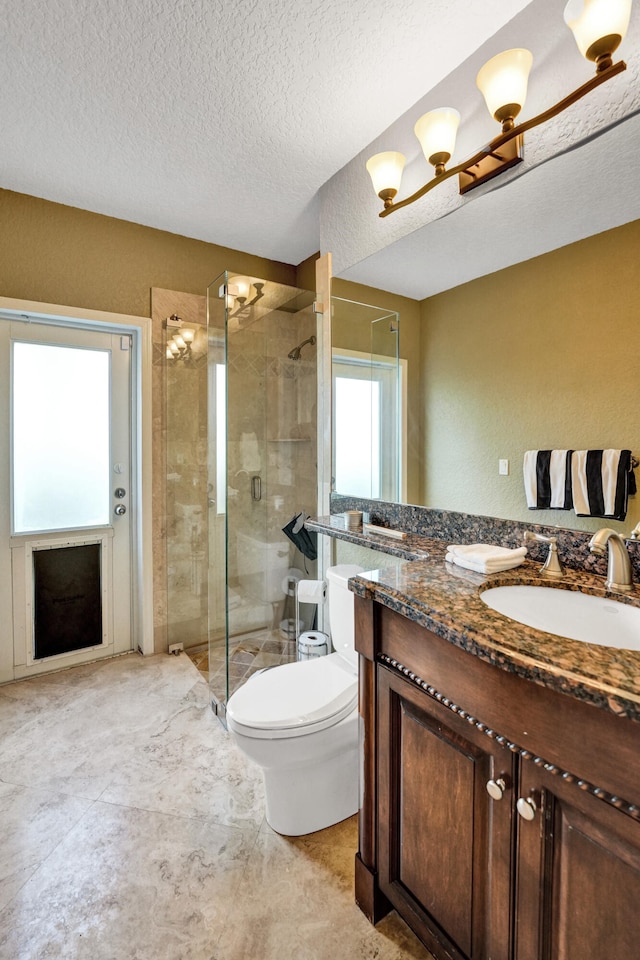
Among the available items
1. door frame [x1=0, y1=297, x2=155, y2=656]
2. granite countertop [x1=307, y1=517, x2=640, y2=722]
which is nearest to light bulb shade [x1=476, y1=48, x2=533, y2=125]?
granite countertop [x1=307, y1=517, x2=640, y2=722]

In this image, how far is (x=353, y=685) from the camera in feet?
5.08

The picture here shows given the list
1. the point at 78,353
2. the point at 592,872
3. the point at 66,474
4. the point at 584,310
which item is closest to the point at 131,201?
the point at 78,353

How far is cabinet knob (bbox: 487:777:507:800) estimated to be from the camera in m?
0.82

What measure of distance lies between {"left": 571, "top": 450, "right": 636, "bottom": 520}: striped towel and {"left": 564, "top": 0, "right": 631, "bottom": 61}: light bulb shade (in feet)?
3.13

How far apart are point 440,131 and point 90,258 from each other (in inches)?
78.4

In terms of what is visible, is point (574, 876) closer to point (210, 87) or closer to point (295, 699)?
point (295, 699)

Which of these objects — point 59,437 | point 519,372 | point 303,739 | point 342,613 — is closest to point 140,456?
point 59,437

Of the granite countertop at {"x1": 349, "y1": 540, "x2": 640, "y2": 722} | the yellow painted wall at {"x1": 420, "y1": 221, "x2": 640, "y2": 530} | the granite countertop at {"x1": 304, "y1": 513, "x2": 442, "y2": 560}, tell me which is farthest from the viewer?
the granite countertop at {"x1": 304, "y1": 513, "x2": 442, "y2": 560}

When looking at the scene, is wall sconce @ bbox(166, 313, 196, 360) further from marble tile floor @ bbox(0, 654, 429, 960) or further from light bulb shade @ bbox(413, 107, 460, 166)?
marble tile floor @ bbox(0, 654, 429, 960)

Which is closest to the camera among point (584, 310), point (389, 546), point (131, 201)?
point (584, 310)

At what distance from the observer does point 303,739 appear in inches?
53.9

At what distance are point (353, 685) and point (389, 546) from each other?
0.49 metres

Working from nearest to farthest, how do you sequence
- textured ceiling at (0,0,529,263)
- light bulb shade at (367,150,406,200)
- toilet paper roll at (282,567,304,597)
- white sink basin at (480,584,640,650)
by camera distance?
white sink basin at (480,584,640,650), textured ceiling at (0,0,529,263), light bulb shade at (367,150,406,200), toilet paper roll at (282,567,304,597)

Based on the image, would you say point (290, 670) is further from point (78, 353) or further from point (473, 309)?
point (78, 353)
